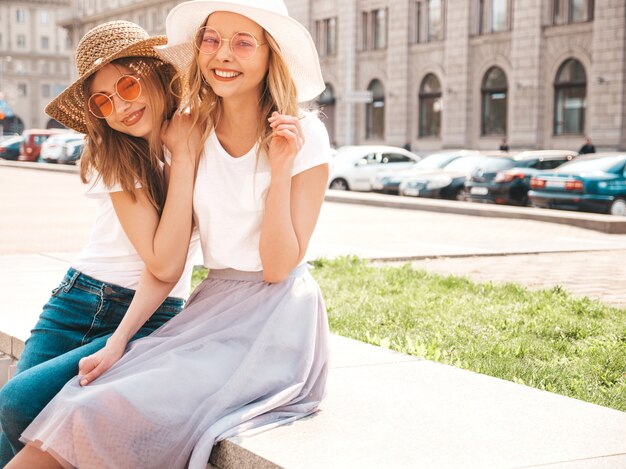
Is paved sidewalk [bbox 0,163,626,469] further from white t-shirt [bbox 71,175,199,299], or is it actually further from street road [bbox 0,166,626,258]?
street road [bbox 0,166,626,258]

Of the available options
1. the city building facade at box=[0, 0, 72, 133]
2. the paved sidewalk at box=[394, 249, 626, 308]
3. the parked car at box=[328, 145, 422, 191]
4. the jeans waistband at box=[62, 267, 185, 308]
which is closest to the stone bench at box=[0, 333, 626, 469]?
the jeans waistband at box=[62, 267, 185, 308]

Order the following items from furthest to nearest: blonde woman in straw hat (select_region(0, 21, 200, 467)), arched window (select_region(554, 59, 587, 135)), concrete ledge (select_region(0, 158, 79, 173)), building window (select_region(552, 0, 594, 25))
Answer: arched window (select_region(554, 59, 587, 135))
building window (select_region(552, 0, 594, 25))
concrete ledge (select_region(0, 158, 79, 173))
blonde woman in straw hat (select_region(0, 21, 200, 467))

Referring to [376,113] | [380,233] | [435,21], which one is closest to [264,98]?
[380,233]

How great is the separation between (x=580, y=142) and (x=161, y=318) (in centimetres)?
3274

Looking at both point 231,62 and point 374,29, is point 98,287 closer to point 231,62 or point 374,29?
point 231,62

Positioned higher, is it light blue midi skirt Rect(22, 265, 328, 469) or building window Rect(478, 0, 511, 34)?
building window Rect(478, 0, 511, 34)

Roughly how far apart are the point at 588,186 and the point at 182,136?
15.4 meters

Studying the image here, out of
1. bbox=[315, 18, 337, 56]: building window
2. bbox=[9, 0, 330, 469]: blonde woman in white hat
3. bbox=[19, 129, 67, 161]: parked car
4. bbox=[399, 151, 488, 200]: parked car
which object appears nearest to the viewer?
bbox=[9, 0, 330, 469]: blonde woman in white hat

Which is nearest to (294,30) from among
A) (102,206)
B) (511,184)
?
(102,206)

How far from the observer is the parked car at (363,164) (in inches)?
1021

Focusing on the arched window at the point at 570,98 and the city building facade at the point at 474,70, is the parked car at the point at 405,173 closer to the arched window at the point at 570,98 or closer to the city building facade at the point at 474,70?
the city building facade at the point at 474,70

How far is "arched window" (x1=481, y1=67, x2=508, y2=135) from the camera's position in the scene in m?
38.2

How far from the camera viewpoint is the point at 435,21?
137 feet

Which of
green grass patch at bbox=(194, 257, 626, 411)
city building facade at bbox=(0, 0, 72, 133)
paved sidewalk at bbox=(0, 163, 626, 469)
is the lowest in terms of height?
green grass patch at bbox=(194, 257, 626, 411)
